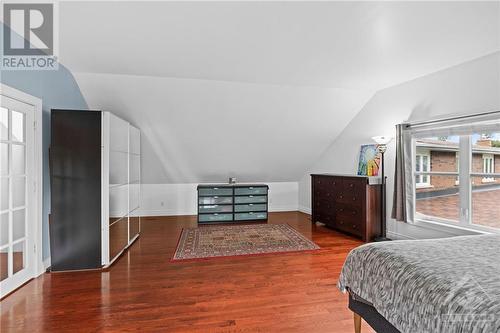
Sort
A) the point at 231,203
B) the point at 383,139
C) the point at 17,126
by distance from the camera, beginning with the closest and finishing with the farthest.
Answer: the point at 17,126, the point at 383,139, the point at 231,203

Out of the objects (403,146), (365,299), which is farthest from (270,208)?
(365,299)

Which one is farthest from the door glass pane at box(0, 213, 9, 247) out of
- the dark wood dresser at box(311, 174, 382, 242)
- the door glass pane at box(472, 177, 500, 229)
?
the door glass pane at box(472, 177, 500, 229)

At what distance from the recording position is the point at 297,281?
2656mm

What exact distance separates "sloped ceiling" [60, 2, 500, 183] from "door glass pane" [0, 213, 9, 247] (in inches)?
70.5

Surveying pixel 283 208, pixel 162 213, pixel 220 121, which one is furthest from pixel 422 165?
pixel 162 213

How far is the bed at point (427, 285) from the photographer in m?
1.04

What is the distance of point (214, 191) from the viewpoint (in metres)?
5.63

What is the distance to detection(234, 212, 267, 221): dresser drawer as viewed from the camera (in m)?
5.72

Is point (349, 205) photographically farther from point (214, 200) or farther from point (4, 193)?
point (4, 193)

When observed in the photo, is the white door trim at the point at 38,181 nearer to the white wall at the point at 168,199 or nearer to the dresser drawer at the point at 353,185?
the white wall at the point at 168,199

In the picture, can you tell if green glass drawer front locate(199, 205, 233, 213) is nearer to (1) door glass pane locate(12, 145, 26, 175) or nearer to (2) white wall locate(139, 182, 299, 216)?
(2) white wall locate(139, 182, 299, 216)

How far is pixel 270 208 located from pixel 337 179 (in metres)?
2.38

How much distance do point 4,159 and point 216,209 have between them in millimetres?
3725

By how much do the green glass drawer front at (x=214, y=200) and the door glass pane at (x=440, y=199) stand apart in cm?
353
